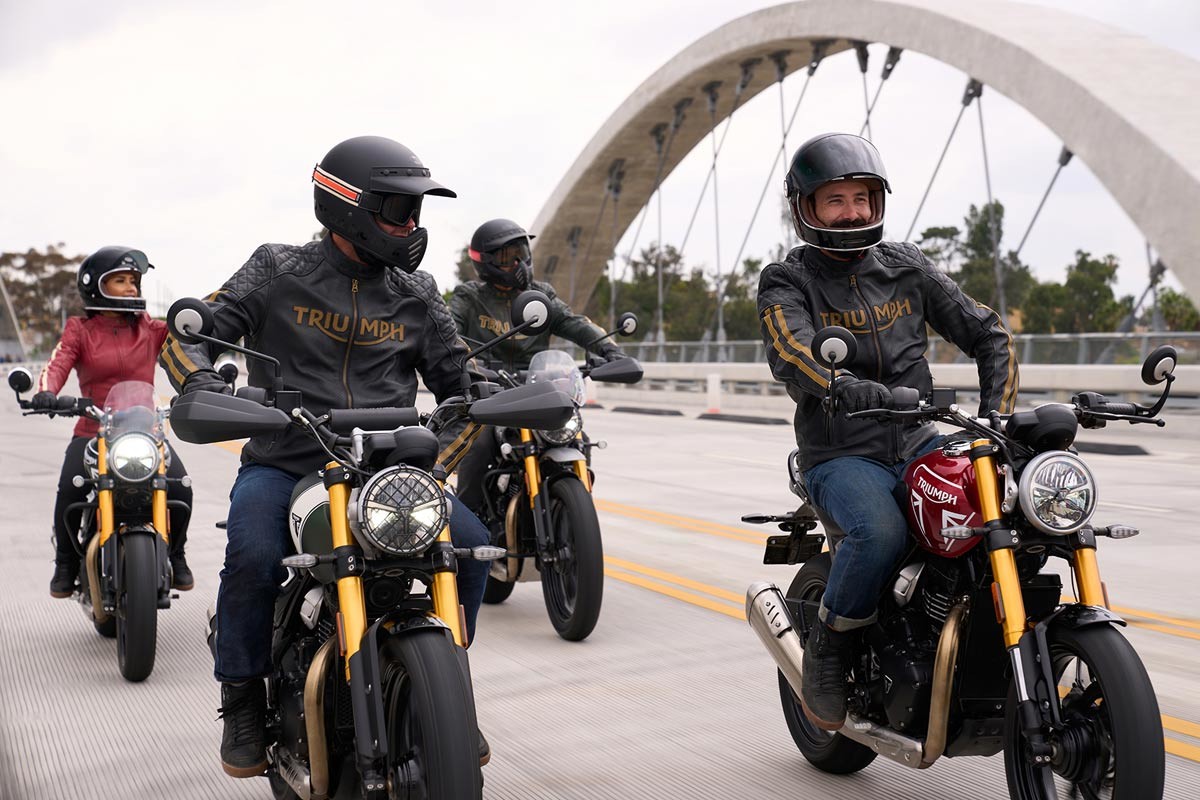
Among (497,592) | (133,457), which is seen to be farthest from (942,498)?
(497,592)

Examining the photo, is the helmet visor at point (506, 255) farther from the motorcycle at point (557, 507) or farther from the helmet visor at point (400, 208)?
the helmet visor at point (400, 208)

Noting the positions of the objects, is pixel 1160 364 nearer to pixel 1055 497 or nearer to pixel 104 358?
pixel 1055 497

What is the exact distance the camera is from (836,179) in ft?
13.8

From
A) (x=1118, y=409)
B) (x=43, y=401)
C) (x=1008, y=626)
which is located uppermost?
Answer: (x=1118, y=409)

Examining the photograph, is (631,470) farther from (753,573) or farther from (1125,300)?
(1125,300)

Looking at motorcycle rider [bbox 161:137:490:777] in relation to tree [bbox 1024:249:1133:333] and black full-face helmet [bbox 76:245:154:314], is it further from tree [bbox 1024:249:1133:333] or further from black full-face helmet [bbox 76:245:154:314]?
tree [bbox 1024:249:1133:333]

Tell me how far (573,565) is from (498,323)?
1.73 m

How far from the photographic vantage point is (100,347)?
6.70 m

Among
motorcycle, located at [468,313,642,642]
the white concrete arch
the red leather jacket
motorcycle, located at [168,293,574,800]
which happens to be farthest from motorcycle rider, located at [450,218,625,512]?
the white concrete arch

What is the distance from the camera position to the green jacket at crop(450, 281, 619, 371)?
763 centimetres

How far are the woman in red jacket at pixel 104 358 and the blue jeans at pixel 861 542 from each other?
3597 millimetres

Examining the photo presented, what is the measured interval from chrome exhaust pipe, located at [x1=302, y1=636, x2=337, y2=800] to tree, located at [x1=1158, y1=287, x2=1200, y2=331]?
71.8 ft

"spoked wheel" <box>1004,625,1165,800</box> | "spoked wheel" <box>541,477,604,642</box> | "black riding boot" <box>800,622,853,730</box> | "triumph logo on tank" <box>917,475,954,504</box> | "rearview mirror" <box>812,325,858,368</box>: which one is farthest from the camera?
"spoked wheel" <box>541,477,604,642</box>

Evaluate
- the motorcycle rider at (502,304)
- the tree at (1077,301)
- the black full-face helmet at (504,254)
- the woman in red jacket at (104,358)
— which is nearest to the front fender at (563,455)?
the motorcycle rider at (502,304)
